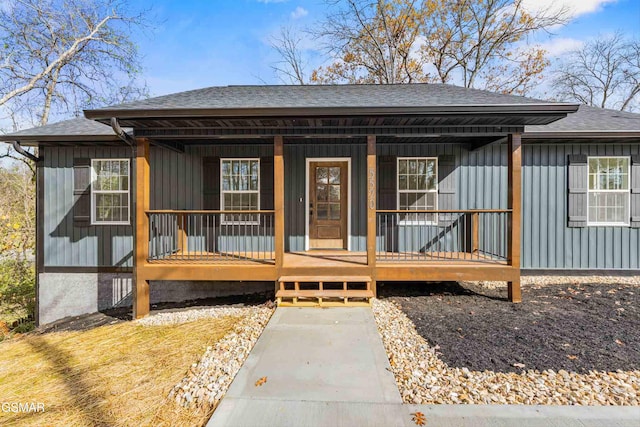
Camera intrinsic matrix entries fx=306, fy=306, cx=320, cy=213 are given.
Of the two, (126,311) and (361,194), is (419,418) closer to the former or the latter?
(361,194)

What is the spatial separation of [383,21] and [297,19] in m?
3.95

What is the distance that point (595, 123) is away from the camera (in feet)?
19.3

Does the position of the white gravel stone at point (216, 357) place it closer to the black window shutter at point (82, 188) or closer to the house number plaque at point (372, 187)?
the house number plaque at point (372, 187)

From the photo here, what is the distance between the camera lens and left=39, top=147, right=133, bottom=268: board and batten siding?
20.4 feet

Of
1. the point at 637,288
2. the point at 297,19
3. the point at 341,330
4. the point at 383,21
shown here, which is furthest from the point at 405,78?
the point at 341,330

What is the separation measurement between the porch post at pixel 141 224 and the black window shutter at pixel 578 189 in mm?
7699

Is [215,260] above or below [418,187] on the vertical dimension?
below

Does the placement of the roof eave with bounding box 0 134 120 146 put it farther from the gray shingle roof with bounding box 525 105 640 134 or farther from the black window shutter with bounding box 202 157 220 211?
the gray shingle roof with bounding box 525 105 640 134

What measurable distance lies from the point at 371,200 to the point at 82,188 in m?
5.81

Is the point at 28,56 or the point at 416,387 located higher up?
the point at 28,56

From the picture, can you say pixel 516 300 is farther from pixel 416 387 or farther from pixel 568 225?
pixel 416 387

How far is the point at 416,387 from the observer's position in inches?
97.4

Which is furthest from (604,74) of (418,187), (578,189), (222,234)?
(222,234)

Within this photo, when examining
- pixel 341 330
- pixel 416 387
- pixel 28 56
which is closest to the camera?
pixel 416 387
